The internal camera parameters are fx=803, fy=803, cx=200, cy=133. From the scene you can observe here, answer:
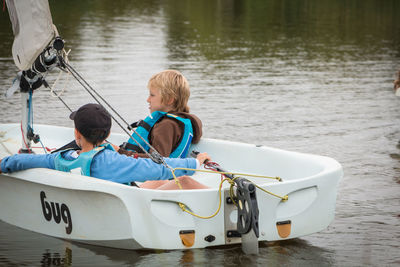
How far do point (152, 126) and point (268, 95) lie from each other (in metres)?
6.93

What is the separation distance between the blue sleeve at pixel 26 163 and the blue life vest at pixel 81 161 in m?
0.06

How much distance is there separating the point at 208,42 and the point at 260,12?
12442 millimetres

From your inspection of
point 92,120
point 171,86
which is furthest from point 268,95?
point 92,120

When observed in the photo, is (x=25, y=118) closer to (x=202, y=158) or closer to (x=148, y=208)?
(x=202, y=158)

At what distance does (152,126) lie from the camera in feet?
19.5

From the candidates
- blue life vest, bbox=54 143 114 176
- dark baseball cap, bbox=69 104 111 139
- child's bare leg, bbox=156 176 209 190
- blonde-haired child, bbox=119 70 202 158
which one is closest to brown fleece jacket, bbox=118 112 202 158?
blonde-haired child, bbox=119 70 202 158

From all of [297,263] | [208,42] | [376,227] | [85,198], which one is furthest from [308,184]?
[208,42]

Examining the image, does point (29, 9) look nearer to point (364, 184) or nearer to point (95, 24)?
point (364, 184)

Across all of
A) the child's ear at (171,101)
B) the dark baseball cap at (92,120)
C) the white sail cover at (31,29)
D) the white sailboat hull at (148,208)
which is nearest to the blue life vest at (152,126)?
the child's ear at (171,101)

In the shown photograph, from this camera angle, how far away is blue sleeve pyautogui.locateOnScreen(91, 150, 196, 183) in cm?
524

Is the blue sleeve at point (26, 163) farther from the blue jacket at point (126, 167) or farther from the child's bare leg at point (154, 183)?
the child's bare leg at point (154, 183)

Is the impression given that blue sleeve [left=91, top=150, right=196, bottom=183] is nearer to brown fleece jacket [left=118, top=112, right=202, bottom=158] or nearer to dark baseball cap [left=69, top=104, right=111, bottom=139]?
dark baseball cap [left=69, top=104, right=111, bottom=139]

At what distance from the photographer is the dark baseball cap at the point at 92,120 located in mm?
5078

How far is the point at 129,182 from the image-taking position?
5.41m
